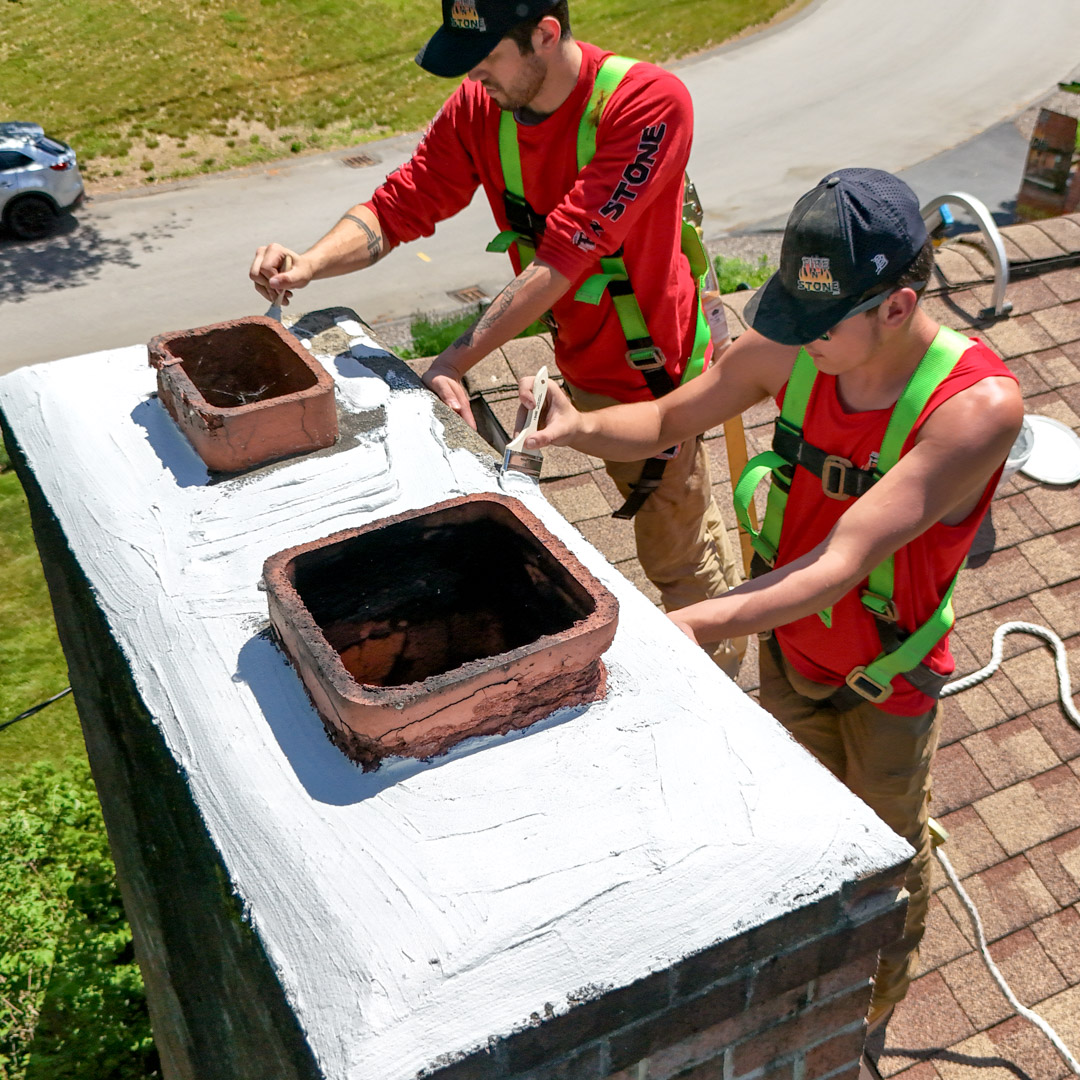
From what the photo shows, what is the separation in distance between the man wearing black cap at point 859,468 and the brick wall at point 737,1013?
35 centimetres

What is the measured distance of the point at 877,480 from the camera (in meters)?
2.66

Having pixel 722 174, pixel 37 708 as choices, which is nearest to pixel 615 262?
pixel 37 708

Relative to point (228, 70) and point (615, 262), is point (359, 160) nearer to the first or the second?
point (228, 70)

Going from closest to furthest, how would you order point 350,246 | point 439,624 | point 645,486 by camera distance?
1. point 439,624
2. point 350,246
3. point 645,486

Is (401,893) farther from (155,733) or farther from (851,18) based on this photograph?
(851,18)

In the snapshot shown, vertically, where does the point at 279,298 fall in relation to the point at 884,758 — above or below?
above

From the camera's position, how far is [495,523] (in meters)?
2.20

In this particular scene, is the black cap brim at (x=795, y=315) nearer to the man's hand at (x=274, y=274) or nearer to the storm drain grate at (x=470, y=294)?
the man's hand at (x=274, y=274)

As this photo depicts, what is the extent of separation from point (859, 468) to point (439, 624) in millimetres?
1118

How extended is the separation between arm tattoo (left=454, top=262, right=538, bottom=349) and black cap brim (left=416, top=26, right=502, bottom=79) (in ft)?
1.94

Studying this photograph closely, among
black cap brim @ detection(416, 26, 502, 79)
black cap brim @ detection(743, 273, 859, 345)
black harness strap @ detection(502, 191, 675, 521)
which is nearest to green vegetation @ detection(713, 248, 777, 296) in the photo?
black harness strap @ detection(502, 191, 675, 521)

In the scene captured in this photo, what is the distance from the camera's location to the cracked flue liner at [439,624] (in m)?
1.81

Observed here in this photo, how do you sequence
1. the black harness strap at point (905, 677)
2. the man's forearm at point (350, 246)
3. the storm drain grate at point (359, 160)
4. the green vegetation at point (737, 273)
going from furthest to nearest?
the storm drain grate at point (359, 160) < the green vegetation at point (737, 273) < the man's forearm at point (350, 246) < the black harness strap at point (905, 677)

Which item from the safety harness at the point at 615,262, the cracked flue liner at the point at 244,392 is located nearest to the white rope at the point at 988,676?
the safety harness at the point at 615,262
